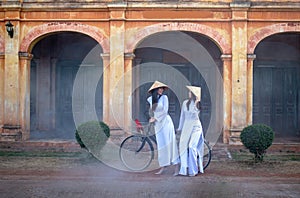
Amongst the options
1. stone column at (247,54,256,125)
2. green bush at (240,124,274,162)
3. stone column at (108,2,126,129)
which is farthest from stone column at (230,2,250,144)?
stone column at (108,2,126,129)

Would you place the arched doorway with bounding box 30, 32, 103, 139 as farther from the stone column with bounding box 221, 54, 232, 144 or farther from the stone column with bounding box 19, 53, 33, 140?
the stone column with bounding box 221, 54, 232, 144

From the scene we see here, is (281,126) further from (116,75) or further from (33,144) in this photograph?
(33,144)

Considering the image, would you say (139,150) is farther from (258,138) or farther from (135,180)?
(258,138)

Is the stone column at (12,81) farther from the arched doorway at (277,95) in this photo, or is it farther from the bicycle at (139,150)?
the arched doorway at (277,95)

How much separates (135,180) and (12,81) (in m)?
6.12

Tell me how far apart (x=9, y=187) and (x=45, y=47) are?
8.60 metres

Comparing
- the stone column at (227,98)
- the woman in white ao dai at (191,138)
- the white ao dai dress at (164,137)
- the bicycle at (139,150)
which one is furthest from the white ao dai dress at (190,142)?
the stone column at (227,98)

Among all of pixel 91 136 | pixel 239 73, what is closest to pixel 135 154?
pixel 91 136

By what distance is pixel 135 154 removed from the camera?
31.8 feet

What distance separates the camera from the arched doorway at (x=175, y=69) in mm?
15266

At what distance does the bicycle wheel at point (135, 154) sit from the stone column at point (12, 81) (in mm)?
4476

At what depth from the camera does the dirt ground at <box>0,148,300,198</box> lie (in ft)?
24.6

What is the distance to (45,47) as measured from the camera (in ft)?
51.6

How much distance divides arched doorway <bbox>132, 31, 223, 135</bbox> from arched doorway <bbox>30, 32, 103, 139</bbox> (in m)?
1.50
